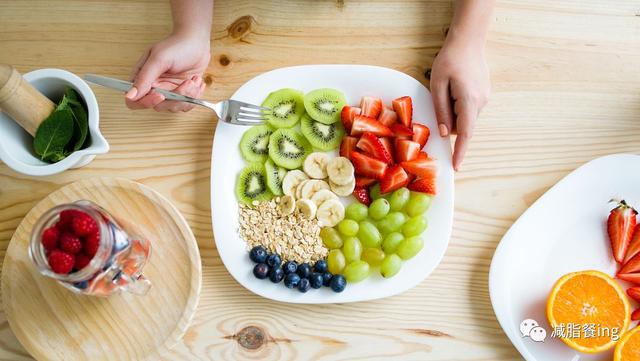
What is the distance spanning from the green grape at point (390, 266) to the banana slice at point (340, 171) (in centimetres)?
21

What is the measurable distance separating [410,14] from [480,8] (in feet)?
0.58

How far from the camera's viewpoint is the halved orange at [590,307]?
120 centimetres

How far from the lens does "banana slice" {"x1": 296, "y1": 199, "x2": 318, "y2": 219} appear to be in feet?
4.06

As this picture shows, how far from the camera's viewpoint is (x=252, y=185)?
1.29 meters

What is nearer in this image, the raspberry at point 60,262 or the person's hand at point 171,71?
the raspberry at point 60,262

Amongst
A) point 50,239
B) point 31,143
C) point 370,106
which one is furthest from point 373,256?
point 31,143

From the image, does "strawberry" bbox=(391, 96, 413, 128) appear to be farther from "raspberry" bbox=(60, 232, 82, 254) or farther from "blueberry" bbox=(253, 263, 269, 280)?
"raspberry" bbox=(60, 232, 82, 254)

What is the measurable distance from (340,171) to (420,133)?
0.69 feet

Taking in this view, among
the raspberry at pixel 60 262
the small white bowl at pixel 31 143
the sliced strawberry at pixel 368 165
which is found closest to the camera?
the raspberry at pixel 60 262

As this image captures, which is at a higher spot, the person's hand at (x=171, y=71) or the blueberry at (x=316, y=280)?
the person's hand at (x=171, y=71)

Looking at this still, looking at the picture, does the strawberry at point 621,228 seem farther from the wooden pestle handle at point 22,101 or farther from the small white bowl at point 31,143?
the wooden pestle handle at point 22,101

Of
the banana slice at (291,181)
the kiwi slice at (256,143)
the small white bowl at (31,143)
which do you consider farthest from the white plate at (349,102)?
the small white bowl at (31,143)

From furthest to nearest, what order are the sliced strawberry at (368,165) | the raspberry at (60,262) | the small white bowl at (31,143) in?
the sliced strawberry at (368,165), the small white bowl at (31,143), the raspberry at (60,262)

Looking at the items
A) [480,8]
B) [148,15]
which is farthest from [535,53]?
[148,15]
